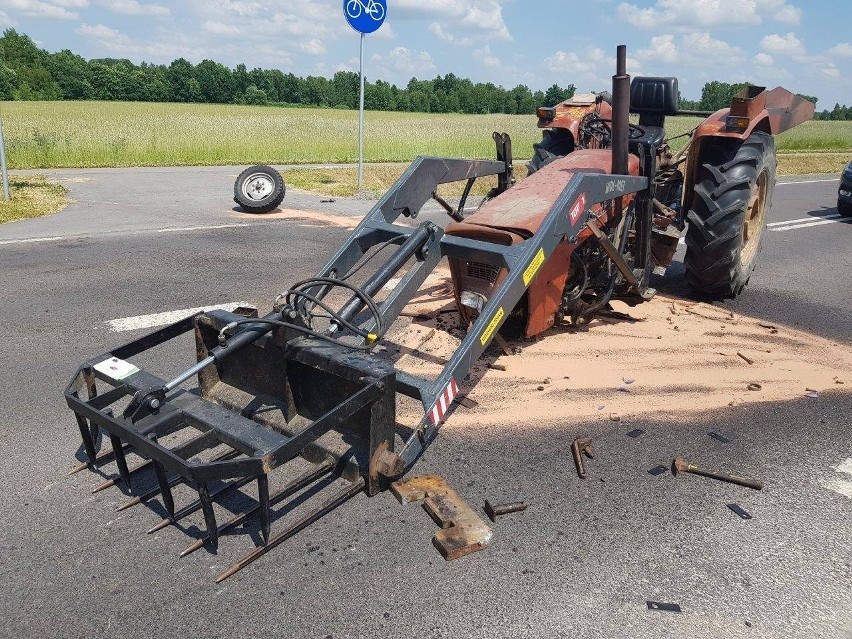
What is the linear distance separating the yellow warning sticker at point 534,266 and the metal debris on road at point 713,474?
1.26m

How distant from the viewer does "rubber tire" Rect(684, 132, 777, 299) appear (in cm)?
593

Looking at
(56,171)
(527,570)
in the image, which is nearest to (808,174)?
(56,171)

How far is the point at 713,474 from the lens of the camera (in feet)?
11.9

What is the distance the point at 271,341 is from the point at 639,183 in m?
2.96

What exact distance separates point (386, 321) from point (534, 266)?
96 cm

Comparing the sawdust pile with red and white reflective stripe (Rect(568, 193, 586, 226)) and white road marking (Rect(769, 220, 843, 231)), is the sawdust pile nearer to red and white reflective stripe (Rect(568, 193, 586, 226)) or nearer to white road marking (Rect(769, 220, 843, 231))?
red and white reflective stripe (Rect(568, 193, 586, 226))

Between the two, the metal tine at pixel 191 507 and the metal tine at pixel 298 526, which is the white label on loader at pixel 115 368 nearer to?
the metal tine at pixel 191 507

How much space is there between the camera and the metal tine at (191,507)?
303cm

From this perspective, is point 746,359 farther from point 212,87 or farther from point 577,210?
point 212,87

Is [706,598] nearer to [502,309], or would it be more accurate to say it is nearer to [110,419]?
[502,309]

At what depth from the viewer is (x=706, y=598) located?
2.73 m

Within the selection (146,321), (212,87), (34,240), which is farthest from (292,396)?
(212,87)

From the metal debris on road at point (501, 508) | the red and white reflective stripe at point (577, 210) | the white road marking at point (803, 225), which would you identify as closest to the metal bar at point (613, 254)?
the red and white reflective stripe at point (577, 210)

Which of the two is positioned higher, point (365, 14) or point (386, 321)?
point (365, 14)
